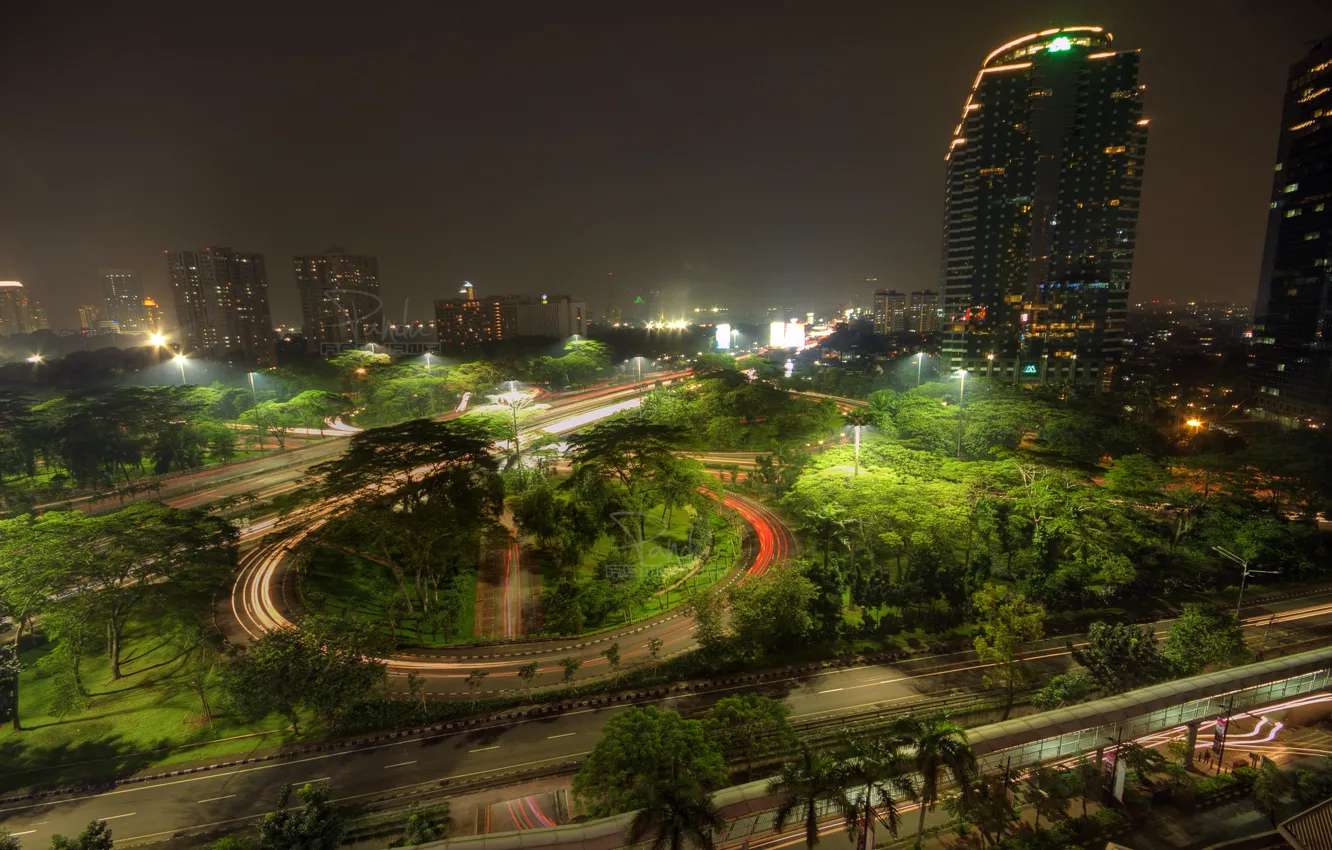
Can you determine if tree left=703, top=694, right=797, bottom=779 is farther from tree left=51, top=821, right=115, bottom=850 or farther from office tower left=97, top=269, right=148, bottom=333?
office tower left=97, top=269, right=148, bottom=333

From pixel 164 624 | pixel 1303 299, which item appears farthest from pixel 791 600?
pixel 1303 299

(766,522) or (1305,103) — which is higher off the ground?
(1305,103)

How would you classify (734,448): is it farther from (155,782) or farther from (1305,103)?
(1305,103)

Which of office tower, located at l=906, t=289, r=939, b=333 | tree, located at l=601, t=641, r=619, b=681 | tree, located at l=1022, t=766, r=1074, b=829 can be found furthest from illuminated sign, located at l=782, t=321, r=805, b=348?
tree, located at l=1022, t=766, r=1074, b=829

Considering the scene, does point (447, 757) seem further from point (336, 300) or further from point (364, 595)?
point (336, 300)

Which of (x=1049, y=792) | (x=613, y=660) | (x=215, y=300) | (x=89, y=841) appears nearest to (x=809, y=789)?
(x=1049, y=792)

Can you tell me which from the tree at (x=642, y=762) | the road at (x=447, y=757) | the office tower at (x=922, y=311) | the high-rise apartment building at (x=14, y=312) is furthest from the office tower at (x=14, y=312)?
the office tower at (x=922, y=311)
